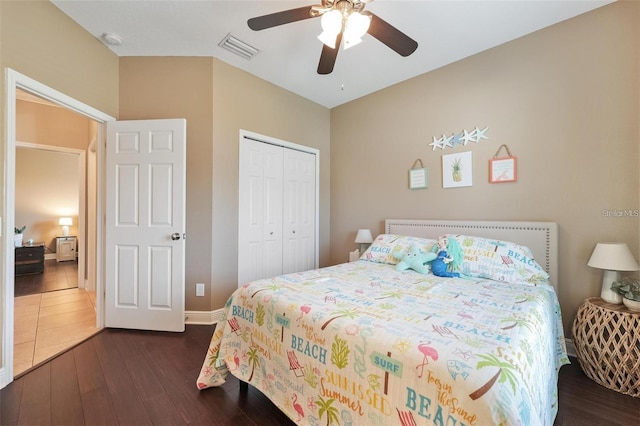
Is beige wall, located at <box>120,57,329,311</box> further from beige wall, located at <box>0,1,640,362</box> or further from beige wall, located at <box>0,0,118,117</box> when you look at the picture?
beige wall, located at <box>0,0,118,117</box>

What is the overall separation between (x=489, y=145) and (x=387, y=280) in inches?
67.3

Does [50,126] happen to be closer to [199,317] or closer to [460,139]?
[199,317]

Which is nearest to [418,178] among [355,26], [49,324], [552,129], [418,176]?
[418,176]

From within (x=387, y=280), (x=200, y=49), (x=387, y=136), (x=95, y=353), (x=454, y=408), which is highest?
(x=200, y=49)

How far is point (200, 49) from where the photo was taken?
2660 millimetres

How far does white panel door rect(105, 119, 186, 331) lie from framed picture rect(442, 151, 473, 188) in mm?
2653

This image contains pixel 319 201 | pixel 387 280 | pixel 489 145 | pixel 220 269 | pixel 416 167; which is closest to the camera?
pixel 387 280

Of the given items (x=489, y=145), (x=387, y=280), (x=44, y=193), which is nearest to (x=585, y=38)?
(x=489, y=145)

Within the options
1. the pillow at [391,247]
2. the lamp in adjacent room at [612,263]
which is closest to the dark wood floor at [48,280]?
the pillow at [391,247]

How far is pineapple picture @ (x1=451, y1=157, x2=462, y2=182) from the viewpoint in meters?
2.75

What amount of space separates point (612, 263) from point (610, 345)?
52 centimetres

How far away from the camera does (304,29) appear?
7.63 feet

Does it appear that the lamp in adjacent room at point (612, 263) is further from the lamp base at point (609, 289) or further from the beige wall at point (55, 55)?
the beige wall at point (55, 55)

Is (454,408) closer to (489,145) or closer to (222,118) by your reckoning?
(489,145)
